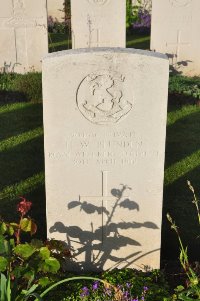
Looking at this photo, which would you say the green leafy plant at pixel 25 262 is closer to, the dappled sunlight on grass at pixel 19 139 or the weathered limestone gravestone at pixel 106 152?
the weathered limestone gravestone at pixel 106 152

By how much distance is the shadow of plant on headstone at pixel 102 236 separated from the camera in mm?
3855

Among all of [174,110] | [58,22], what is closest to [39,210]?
[174,110]

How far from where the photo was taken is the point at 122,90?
352cm

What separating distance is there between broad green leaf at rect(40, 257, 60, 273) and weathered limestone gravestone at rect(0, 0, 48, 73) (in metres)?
5.67

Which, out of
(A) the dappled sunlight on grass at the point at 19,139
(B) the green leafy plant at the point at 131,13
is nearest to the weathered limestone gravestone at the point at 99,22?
(A) the dappled sunlight on grass at the point at 19,139

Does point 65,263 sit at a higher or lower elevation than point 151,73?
lower

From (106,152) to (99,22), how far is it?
511cm

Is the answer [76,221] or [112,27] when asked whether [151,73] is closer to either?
[76,221]

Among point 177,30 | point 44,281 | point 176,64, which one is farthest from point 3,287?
point 176,64

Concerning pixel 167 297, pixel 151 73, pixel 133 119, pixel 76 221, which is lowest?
pixel 167 297

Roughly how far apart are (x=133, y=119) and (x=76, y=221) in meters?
0.87

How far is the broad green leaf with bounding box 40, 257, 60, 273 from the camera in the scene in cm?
333

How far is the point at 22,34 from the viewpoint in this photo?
8570 millimetres

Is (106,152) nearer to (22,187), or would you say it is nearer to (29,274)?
(29,274)
